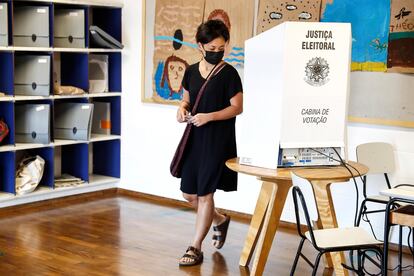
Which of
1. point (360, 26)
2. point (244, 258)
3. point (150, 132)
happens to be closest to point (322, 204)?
point (244, 258)

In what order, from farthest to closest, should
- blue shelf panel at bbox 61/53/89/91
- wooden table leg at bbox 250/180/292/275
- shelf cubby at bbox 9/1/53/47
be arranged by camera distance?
1. blue shelf panel at bbox 61/53/89/91
2. shelf cubby at bbox 9/1/53/47
3. wooden table leg at bbox 250/180/292/275

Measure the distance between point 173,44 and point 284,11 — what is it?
116 centimetres

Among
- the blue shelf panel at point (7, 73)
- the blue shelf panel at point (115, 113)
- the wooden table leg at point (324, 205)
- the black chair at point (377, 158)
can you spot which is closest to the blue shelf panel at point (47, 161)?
the blue shelf panel at point (7, 73)

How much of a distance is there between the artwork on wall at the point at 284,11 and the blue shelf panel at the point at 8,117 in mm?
2034

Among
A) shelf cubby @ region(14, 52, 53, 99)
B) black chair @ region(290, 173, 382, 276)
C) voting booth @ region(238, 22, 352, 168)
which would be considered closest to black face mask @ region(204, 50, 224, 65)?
voting booth @ region(238, 22, 352, 168)

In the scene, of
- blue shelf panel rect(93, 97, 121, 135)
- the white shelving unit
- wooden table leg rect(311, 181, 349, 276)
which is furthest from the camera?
blue shelf panel rect(93, 97, 121, 135)

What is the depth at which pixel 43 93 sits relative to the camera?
18.7ft

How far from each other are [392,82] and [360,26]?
1.51 ft

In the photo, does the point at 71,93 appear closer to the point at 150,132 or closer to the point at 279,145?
the point at 150,132

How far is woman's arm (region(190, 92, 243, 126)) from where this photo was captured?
4.22 meters

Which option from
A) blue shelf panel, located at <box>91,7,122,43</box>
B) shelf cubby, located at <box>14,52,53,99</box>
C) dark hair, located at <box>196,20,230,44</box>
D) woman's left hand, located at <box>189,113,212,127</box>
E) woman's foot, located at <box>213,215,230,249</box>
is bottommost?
woman's foot, located at <box>213,215,230,249</box>

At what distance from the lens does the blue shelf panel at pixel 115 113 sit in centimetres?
652

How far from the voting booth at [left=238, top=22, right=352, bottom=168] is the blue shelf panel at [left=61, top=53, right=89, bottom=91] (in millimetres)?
2595

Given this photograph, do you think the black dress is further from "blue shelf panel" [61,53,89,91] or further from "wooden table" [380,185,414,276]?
"blue shelf panel" [61,53,89,91]
